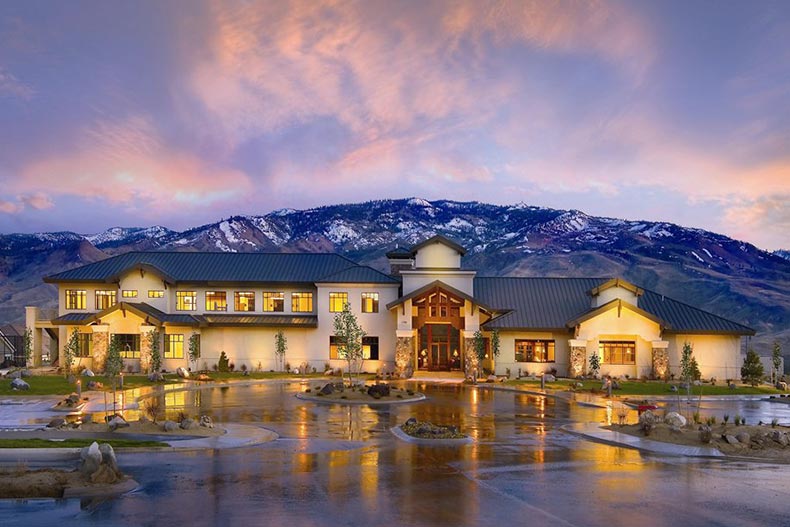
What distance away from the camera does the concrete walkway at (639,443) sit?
22578 millimetres

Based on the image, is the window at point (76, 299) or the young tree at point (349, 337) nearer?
the young tree at point (349, 337)

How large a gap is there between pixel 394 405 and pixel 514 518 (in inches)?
876

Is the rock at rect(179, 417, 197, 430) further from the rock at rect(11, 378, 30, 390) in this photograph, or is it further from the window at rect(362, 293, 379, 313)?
the window at rect(362, 293, 379, 313)

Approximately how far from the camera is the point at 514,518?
1458 centimetres

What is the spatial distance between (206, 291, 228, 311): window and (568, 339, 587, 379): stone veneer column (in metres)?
29.6

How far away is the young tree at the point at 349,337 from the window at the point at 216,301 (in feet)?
33.6

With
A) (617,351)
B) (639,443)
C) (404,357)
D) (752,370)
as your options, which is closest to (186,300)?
(404,357)

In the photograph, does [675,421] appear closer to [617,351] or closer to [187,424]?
[187,424]

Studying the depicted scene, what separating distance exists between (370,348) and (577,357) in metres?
17.1

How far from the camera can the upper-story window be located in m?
62.2

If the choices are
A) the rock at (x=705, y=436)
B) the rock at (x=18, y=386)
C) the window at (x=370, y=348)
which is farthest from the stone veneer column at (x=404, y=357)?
the rock at (x=705, y=436)

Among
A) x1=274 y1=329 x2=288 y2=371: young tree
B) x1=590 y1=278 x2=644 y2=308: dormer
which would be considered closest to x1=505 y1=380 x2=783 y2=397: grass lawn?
x1=590 y1=278 x2=644 y2=308: dormer

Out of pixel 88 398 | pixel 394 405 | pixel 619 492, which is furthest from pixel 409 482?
pixel 88 398

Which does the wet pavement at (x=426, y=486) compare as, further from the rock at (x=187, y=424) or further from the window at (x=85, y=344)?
the window at (x=85, y=344)
